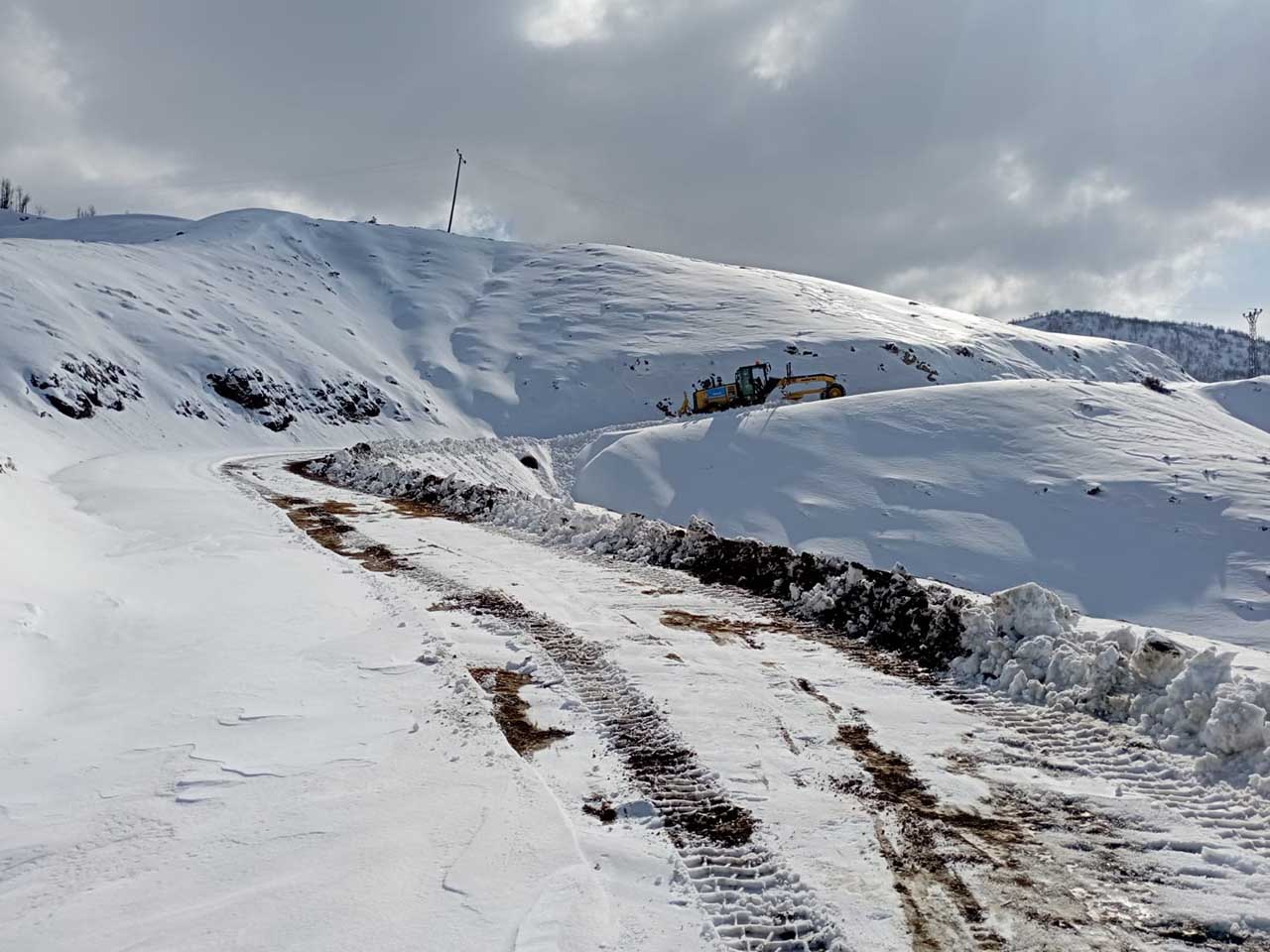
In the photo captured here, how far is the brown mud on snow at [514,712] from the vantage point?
4395 mm

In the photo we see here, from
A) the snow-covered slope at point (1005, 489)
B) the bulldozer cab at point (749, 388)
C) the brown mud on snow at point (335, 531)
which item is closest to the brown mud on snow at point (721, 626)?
the brown mud on snow at point (335, 531)

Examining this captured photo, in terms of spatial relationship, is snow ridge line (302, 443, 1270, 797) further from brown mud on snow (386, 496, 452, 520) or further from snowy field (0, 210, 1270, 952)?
brown mud on snow (386, 496, 452, 520)

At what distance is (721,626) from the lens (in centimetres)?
678

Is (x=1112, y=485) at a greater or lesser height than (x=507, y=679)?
greater

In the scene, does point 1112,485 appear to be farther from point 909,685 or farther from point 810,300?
point 810,300

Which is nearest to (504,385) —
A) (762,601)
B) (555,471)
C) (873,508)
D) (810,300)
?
(555,471)

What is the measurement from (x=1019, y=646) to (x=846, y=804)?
236cm

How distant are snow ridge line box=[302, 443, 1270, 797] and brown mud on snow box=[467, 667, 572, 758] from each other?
282 centimetres

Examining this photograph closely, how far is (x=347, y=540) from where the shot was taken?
10289mm

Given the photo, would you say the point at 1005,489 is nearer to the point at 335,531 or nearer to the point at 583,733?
the point at 335,531

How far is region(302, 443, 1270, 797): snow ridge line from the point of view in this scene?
4.04 meters

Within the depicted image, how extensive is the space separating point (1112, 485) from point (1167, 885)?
58.7 feet

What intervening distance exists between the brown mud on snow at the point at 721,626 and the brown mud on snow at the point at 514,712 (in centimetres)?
175

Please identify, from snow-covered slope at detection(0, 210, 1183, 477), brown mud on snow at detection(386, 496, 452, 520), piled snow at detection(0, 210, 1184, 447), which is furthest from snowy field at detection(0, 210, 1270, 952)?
piled snow at detection(0, 210, 1184, 447)
